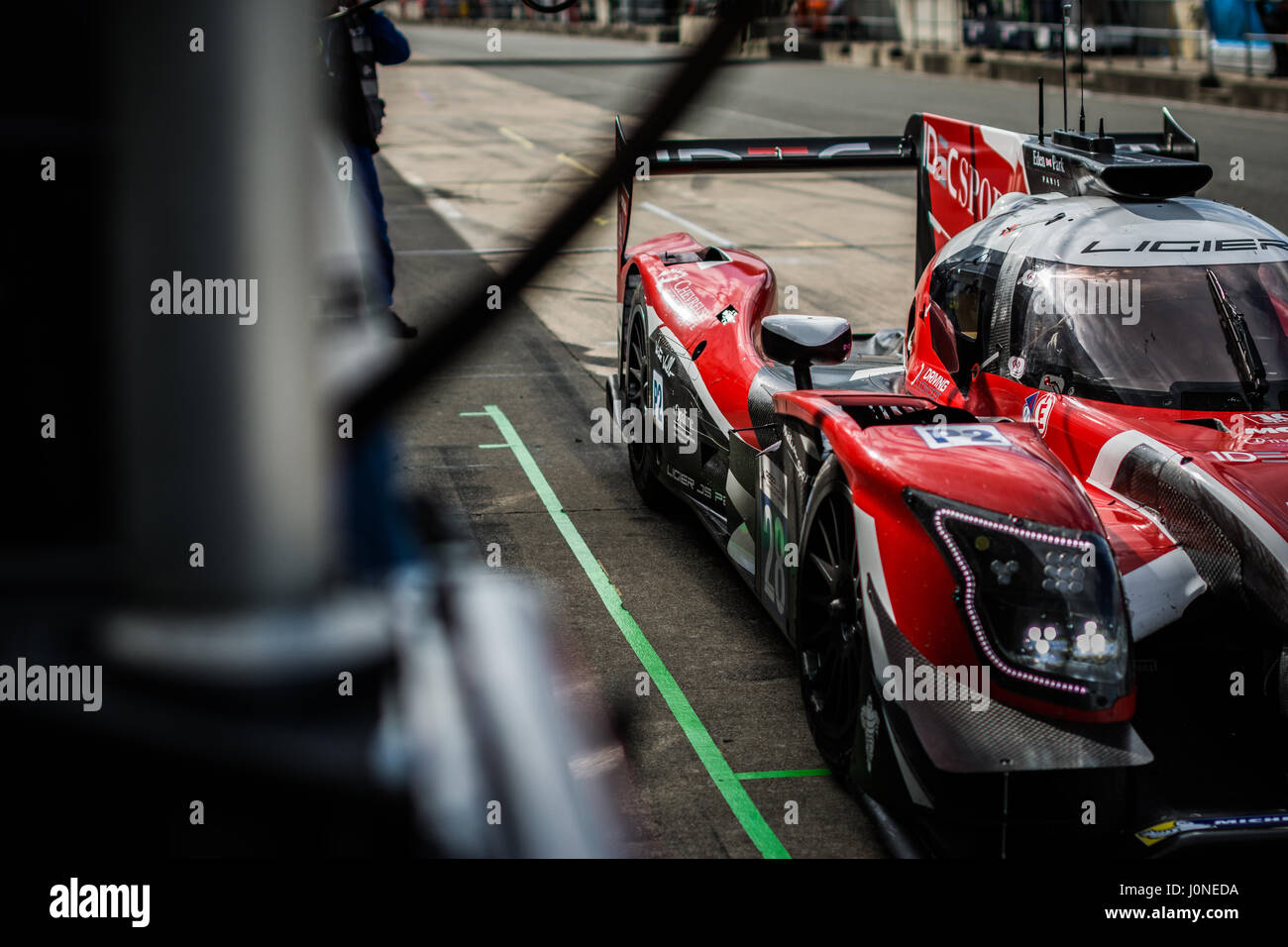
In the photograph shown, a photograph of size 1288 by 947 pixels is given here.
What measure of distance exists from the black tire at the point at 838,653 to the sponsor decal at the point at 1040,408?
0.83 metres

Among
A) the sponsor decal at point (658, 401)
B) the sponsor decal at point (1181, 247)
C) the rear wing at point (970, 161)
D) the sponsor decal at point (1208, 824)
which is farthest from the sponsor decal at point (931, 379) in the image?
the sponsor decal at point (1208, 824)

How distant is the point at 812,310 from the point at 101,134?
988 centimetres

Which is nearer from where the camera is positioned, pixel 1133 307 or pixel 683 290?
pixel 1133 307

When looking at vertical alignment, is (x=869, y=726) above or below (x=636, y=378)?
below

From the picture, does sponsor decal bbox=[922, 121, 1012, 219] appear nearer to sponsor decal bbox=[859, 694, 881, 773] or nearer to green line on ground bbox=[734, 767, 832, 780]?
green line on ground bbox=[734, 767, 832, 780]

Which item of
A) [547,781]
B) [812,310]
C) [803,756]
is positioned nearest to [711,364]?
[803,756]

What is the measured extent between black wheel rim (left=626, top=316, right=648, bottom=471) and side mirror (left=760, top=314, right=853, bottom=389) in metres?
1.93

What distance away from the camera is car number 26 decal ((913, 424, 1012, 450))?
3520 millimetres

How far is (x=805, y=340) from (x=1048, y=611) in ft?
4.77

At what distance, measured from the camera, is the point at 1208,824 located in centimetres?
309

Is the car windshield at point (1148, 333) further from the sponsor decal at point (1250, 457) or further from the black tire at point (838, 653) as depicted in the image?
the black tire at point (838, 653)

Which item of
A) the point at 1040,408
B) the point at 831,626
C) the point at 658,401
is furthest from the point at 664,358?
the point at 831,626

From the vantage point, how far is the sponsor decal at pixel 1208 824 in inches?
121

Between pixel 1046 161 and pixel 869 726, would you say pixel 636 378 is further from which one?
pixel 869 726
